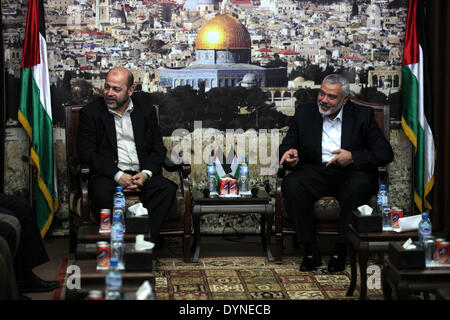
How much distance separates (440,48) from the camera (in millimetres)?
5992

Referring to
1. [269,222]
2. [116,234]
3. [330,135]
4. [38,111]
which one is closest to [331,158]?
[330,135]

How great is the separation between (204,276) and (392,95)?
8.81ft

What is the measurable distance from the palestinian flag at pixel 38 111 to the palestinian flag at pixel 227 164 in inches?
57.7

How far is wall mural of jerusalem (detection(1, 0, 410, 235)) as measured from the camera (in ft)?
19.6

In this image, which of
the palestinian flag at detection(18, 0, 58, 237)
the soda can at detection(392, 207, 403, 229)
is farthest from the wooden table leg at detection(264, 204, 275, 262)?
the palestinian flag at detection(18, 0, 58, 237)

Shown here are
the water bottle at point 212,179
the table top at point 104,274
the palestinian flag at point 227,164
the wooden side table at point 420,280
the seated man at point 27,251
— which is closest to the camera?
the table top at point 104,274

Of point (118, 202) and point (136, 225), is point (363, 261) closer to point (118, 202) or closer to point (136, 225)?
point (136, 225)

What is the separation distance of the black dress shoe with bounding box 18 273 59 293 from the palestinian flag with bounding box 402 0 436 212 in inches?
135

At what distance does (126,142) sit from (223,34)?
1490 mm

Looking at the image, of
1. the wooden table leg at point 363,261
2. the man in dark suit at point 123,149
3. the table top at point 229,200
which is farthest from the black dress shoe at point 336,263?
the man in dark suit at point 123,149

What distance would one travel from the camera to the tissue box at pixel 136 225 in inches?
154

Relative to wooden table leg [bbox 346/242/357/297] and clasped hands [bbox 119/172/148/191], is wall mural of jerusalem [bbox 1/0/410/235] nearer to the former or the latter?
clasped hands [bbox 119/172/148/191]

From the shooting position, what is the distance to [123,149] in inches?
Answer: 212

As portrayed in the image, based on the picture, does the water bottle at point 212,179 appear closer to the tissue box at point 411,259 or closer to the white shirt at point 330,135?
the white shirt at point 330,135
